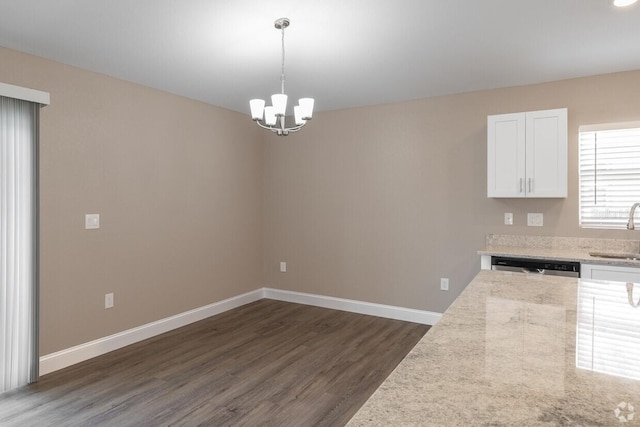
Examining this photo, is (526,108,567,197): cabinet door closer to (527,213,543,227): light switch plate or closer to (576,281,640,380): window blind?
(527,213,543,227): light switch plate

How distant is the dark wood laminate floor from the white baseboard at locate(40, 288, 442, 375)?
0.08 meters

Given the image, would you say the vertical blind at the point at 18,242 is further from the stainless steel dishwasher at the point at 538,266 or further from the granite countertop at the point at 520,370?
the stainless steel dishwasher at the point at 538,266

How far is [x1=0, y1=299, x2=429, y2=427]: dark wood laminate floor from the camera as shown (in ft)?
8.19

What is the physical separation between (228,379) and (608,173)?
12.6 feet

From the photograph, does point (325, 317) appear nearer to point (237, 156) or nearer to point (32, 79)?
point (237, 156)

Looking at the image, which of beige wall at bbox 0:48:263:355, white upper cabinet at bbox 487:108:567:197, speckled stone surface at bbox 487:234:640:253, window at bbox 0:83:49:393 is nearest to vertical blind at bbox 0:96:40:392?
window at bbox 0:83:49:393

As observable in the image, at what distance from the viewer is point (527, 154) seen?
3578 mm

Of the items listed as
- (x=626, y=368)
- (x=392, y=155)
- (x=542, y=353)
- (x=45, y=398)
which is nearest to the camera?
(x=626, y=368)

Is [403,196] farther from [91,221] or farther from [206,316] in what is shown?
[91,221]

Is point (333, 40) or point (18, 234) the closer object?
point (333, 40)

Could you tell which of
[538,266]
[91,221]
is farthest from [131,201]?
[538,266]

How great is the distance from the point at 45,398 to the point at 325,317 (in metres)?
2.73

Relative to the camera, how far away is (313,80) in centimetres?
371

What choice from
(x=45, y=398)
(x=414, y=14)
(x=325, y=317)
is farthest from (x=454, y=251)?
(x=45, y=398)
